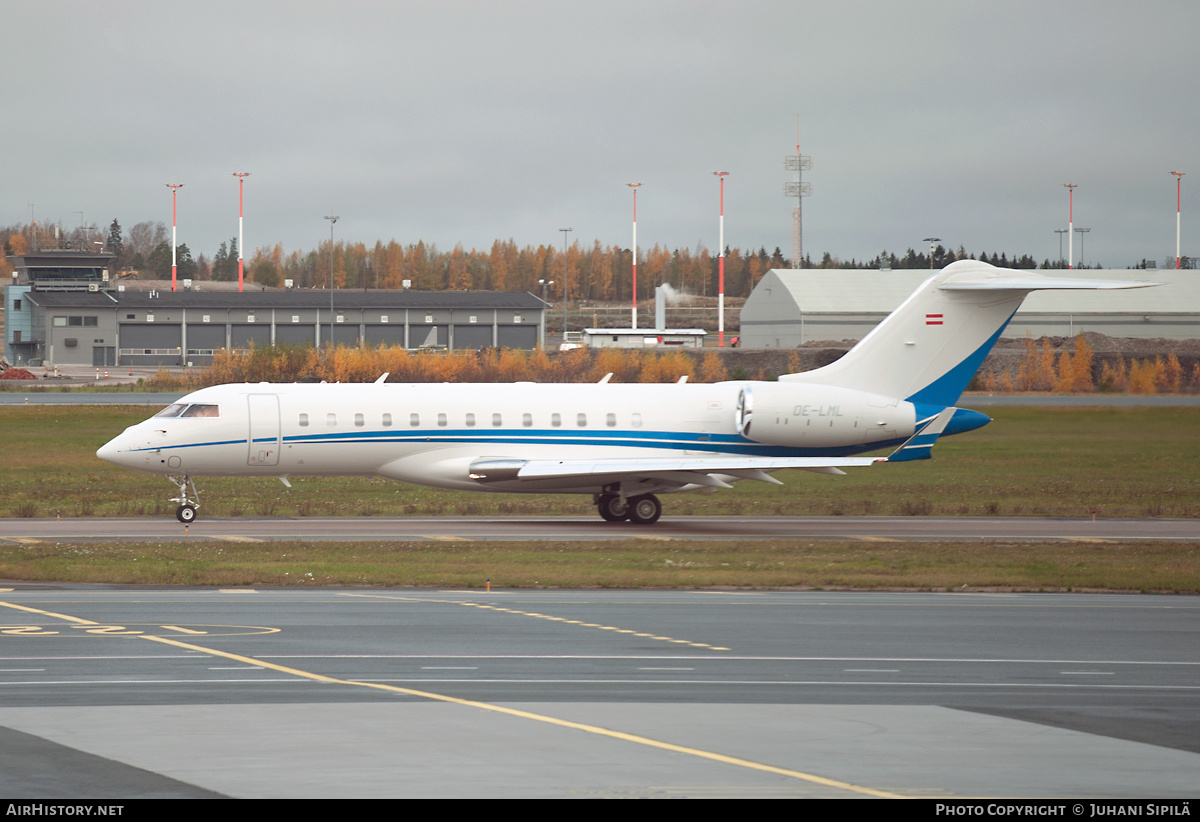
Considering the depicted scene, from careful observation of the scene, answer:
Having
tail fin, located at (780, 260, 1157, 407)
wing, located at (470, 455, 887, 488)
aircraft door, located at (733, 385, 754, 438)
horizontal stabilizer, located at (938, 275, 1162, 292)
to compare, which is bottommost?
wing, located at (470, 455, 887, 488)

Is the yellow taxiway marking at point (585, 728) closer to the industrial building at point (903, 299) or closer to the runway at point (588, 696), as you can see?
the runway at point (588, 696)

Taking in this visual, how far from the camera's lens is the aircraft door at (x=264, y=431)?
34.6 meters

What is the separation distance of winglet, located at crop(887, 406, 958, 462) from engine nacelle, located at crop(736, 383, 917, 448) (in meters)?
0.45

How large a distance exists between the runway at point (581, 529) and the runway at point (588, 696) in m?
8.99

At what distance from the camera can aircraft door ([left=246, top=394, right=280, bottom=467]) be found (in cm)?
3462

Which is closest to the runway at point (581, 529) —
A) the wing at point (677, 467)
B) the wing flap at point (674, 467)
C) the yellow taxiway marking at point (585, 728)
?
the wing at point (677, 467)

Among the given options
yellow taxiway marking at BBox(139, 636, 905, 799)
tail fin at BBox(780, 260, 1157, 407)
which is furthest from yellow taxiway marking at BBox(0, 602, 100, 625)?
tail fin at BBox(780, 260, 1157, 407)

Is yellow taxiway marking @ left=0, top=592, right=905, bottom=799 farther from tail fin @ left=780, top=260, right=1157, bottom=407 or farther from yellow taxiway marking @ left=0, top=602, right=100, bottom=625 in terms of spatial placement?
tail fin @ left=780, top=260, right=1157, bottom=407

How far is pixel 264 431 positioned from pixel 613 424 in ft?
30.2

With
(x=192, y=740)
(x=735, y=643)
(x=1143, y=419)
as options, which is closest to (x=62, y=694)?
(x=192, y=740)

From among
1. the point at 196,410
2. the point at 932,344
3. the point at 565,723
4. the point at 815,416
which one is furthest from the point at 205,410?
the point at 565,723

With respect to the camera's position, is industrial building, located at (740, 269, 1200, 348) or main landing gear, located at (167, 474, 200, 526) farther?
industrial building, located at (740, 269, 1200, 348)

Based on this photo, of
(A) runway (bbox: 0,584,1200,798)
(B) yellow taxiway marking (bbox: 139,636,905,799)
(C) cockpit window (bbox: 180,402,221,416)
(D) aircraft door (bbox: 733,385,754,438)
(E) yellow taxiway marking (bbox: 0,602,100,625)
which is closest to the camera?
(B) yellow taxiway marking (bbox: 139,636,905,799)

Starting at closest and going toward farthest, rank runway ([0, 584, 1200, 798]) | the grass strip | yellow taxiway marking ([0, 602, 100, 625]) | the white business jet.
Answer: runway ([0, 584, 1200, 798]) → yellow taxiway marking ([0, 602, 100, 625]) → the grass strip → the white business jet
